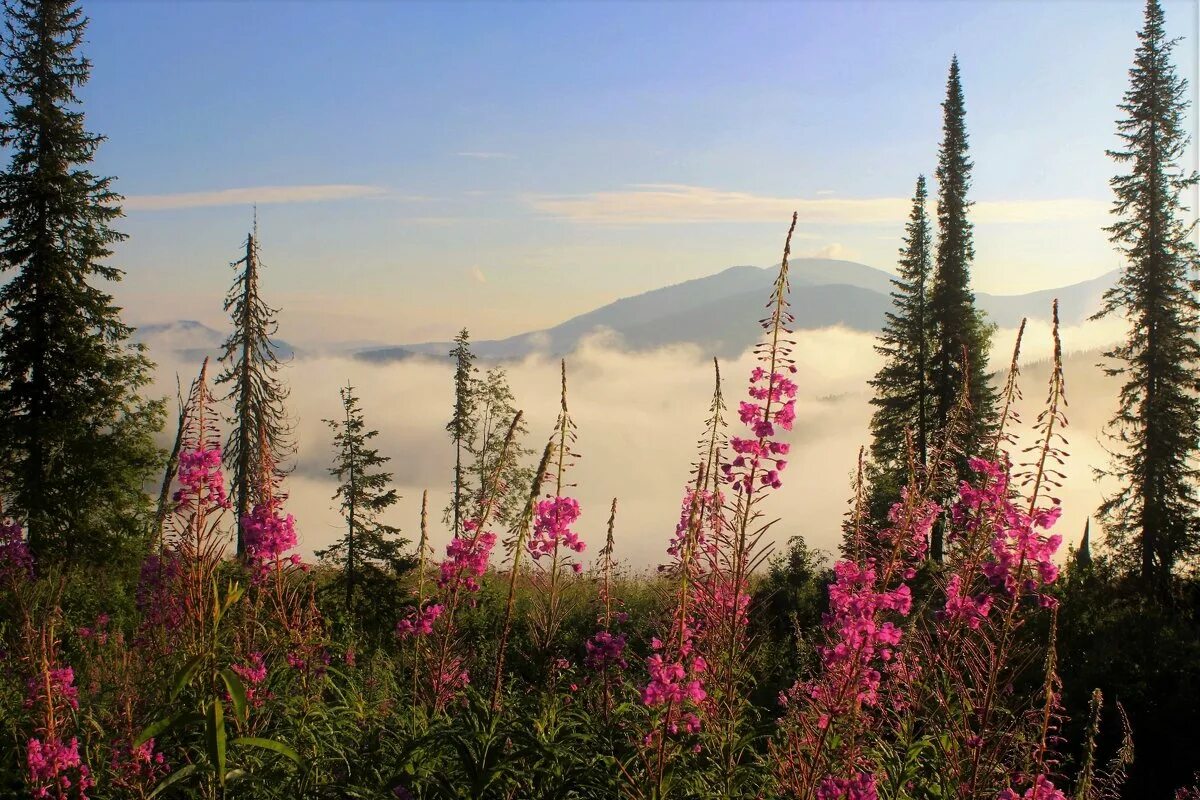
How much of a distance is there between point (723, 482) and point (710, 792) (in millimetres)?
1531

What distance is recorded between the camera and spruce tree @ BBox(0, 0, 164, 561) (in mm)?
21969

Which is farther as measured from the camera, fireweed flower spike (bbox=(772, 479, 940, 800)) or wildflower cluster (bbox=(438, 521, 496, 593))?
wildflower cluster (bbox=(438, 521, 496, 593))

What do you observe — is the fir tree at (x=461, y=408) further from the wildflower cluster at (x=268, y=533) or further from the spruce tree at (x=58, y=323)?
the wildflower cluster at (x=268, y=533)

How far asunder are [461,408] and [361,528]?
35.3ft

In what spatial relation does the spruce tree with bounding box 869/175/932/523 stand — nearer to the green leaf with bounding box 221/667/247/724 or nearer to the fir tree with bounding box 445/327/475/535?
the fir tree with bounding box 445/327/475/535

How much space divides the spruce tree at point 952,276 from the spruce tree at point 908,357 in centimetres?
34

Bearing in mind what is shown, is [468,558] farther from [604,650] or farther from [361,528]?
[361,528]

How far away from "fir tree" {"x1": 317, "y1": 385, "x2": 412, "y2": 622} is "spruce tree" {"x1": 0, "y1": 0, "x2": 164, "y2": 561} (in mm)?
9576

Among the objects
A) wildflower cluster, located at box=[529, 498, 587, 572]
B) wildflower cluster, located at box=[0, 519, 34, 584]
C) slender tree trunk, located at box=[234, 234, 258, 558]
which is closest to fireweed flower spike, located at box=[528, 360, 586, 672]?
wildflower cluster, located at box=[529, 498, 587, 572]

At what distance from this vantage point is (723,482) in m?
4.64

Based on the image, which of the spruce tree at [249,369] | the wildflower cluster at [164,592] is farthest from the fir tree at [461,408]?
the wildflower cluster at [164,592]

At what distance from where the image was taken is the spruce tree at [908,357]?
2842 centimetres

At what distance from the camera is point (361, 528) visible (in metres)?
16.4

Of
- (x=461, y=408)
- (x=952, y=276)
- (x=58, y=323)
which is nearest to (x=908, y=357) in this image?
(x=952, y=276)
